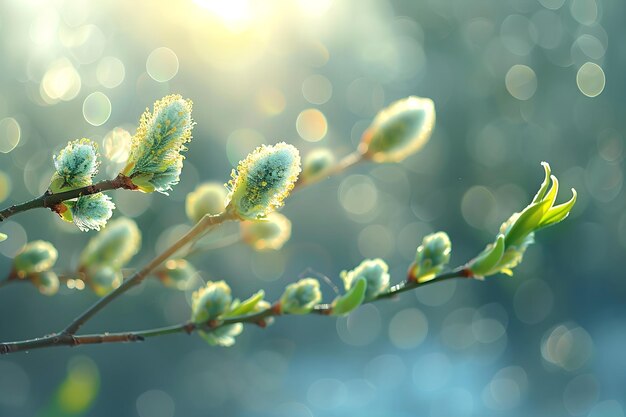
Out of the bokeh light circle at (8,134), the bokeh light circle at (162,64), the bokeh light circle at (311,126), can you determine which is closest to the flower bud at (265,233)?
the bokeh light circle at (8,134)

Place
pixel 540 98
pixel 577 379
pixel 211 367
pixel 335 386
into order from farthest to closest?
pixel 540 98 < pixel 577 379 < pixel 335 386 < pixel 211 367

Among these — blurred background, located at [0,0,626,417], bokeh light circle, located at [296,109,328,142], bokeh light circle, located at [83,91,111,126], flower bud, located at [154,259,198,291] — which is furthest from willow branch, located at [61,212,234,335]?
bokeh light circle, located at [296,109,328,142]

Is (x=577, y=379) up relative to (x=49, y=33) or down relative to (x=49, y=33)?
down

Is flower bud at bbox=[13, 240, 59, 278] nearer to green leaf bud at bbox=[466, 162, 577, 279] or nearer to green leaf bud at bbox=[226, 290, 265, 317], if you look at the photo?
green leaf bud at bbox=[226, 290, 265, 317]

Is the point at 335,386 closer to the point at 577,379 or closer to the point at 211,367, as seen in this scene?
the point at 211,367

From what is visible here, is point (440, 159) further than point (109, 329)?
Yes

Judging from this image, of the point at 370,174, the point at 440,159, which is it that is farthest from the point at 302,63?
the point at 440,159

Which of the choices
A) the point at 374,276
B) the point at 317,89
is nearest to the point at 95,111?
the point at 317,89

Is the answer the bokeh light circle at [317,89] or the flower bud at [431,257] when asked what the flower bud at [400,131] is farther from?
the bokeh light circle at [317,89]
